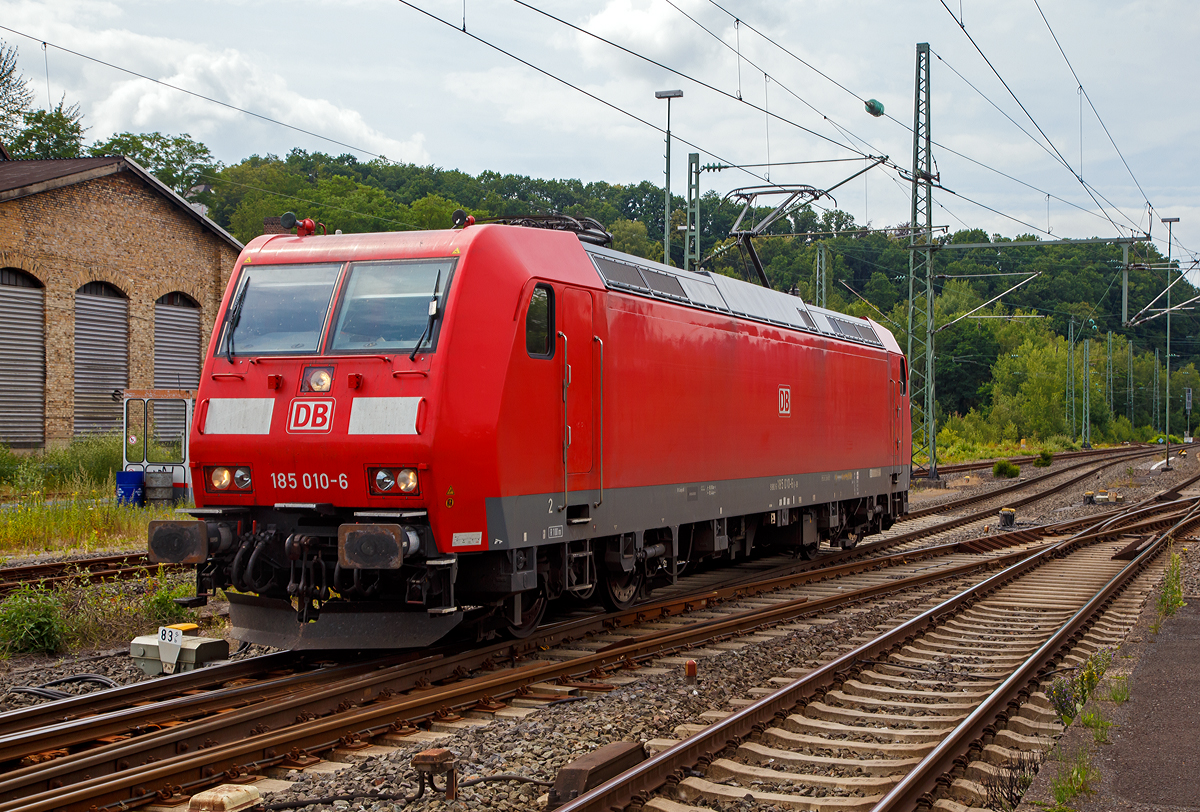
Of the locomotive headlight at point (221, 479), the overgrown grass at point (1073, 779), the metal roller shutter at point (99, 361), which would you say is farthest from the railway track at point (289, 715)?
the metal roller shutter at point (99, 361)

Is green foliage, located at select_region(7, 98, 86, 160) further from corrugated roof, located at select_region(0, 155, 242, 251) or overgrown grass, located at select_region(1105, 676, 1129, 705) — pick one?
overgrown grass, located at select_region(1105, 676, 1129, 705)

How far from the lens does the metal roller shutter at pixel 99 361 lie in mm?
25639

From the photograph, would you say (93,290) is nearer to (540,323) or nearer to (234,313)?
(234,313)

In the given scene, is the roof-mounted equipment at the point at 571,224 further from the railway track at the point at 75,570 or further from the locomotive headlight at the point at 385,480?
the railway track at the point at 75,570

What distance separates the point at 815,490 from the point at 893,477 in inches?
173

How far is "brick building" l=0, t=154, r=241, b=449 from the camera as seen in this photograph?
79.6 ft

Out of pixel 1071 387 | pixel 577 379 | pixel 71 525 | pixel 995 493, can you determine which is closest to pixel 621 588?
pixel 577 379

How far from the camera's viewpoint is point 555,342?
935 centimetres

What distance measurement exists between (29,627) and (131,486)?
11.6 meters

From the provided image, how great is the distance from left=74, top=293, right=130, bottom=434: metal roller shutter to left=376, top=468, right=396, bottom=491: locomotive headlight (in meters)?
19.9

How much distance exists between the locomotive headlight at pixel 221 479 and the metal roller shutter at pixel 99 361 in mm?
18650

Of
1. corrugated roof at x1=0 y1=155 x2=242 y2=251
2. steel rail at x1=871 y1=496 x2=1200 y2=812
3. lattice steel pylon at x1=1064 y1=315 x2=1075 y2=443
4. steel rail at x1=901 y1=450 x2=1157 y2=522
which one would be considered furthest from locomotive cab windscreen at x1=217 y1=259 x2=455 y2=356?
lattice steel pylon at x1=1064 y1=315 x2=1075 y2=443

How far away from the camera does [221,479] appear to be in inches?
347

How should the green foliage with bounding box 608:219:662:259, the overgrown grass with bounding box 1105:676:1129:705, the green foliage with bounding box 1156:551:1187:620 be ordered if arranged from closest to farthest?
the overgrown grass with bounding box 1105:676:1129:705 < the green foliage with bounding box 1156:551:1187:620 < the green foliage with bounding box 608:219:662:259
